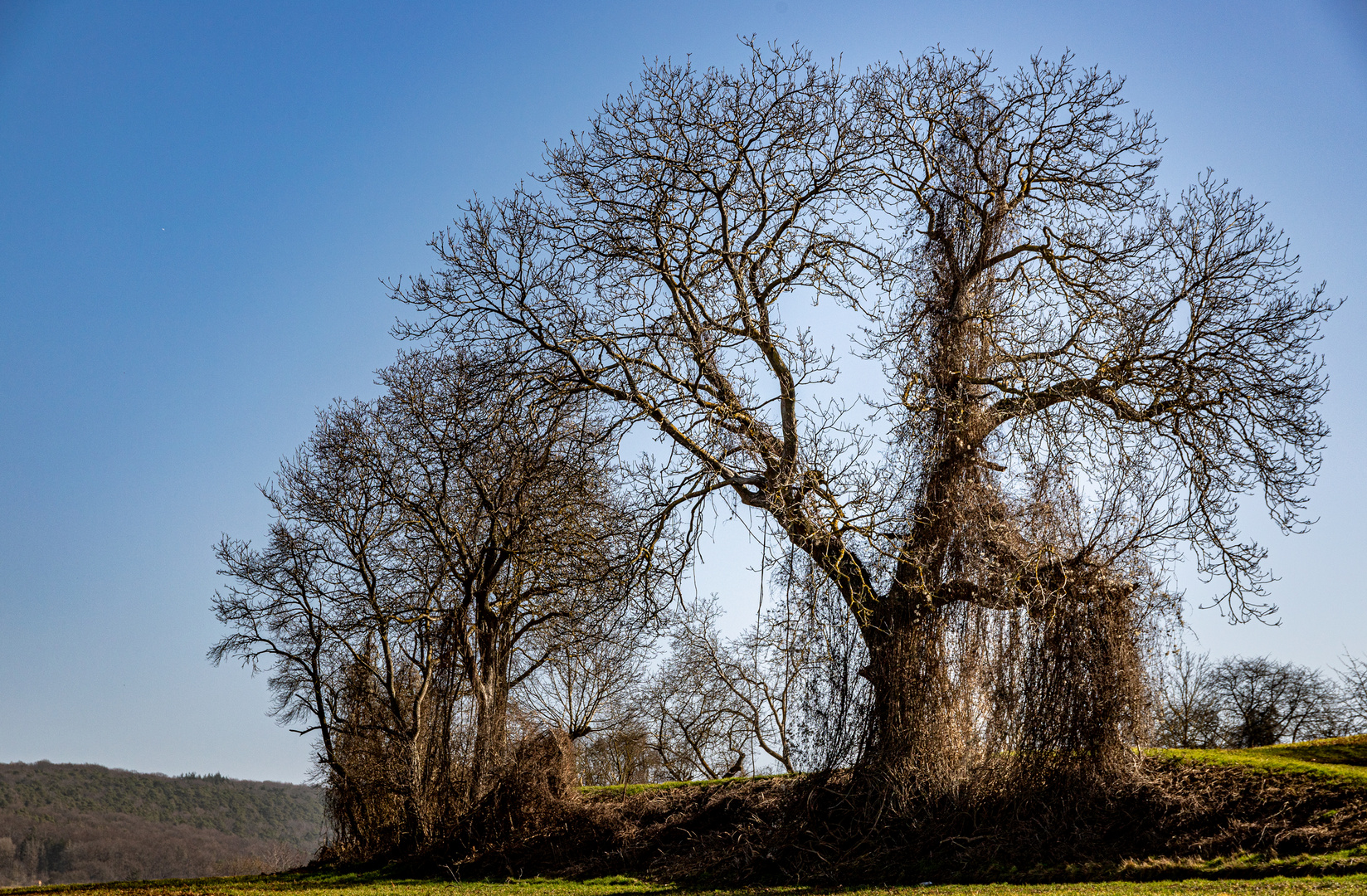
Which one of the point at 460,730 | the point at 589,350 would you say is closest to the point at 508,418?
the point at 589,350

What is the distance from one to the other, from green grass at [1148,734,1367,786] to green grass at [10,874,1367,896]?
9.84ft

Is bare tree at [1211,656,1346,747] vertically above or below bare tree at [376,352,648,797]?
below

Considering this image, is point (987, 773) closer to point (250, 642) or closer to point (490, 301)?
point (490, 301)

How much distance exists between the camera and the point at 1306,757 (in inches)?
490

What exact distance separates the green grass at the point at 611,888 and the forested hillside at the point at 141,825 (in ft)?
19.0

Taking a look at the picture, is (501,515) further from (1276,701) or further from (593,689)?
(1276,701)

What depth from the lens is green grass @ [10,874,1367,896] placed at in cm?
811

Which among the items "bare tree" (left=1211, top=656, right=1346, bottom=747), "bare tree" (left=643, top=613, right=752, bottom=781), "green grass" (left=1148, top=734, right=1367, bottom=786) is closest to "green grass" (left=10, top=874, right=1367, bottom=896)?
"green grass" (left=1148, top=734, right=1367, bottom=786)

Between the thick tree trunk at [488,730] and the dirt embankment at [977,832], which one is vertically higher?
the thick tree trunk at [488,730]

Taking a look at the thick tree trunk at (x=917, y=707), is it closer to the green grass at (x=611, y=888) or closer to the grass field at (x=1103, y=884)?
the grass field at (x=1103, y=884)

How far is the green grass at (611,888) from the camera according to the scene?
26.6 ft

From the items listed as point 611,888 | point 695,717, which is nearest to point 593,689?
point 695,717

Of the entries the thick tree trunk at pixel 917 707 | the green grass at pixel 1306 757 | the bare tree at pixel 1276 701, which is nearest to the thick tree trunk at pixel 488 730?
the thick tree trunk at pixel 917 707

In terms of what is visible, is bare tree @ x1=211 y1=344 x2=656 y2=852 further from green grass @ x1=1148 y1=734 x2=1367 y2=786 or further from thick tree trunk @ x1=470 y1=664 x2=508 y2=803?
green grass @ x1=1148 y1=734 x2=1367 y2=786
